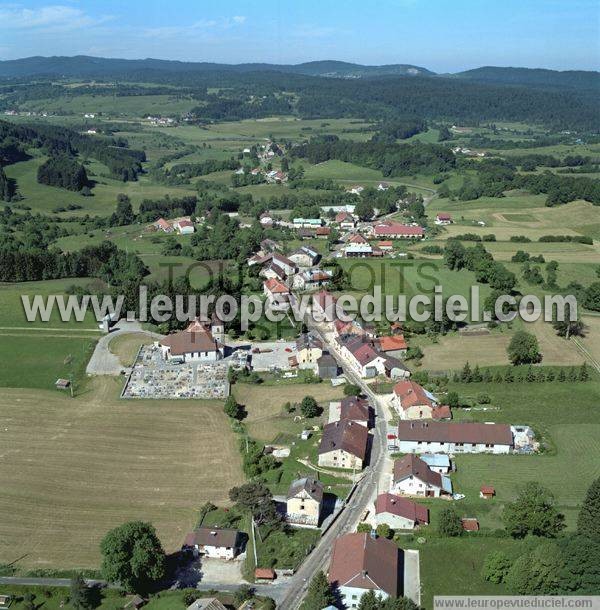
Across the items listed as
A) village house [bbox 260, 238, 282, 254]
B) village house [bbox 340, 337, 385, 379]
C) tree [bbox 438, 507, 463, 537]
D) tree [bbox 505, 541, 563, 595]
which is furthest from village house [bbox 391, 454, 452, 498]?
village house [bbox 260, 238, 282, 254]

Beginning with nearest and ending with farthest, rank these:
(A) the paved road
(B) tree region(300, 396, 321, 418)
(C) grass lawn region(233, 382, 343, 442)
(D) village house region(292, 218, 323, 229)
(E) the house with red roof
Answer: (A) the paved road
(C) grass lawn region(233, 382, 343, 442)
(E) the house with red roof
(B) tree region(300, 396, 321, 418)
(D) village house region(292, 218, 323, 229)

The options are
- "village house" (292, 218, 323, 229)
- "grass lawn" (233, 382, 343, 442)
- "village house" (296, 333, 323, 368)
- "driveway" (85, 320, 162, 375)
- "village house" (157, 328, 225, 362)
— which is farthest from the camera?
"village house" (292, 218, 323, 229)

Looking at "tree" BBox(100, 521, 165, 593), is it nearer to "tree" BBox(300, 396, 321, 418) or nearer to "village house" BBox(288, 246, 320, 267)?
"tree" BBox(300, 396, 321, 418)

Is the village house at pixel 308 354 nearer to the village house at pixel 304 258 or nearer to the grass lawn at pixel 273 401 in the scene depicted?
the grass lawn at pixel 273 401

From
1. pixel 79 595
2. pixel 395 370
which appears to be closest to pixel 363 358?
pixel 395 370

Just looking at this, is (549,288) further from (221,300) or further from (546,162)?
(546,162)

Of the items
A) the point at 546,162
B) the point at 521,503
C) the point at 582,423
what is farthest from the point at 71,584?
the point at 546,162
